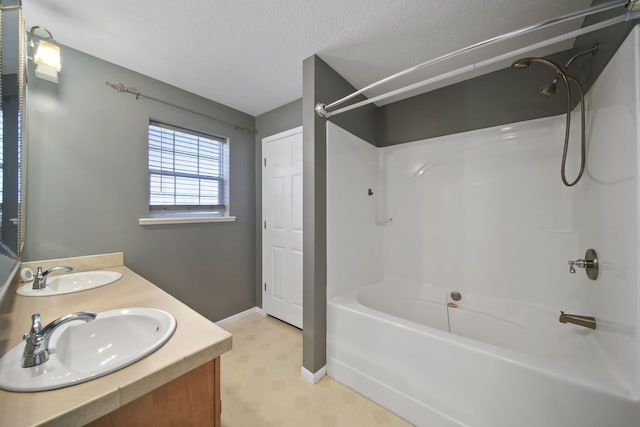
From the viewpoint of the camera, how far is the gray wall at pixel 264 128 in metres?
2.38

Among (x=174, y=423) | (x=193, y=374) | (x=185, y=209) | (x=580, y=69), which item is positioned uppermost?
(x=580, y=69)

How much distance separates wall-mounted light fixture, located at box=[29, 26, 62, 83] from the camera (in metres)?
1.31

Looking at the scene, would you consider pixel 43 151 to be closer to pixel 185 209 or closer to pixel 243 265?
pixel 185 209

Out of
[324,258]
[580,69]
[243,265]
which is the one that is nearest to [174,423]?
[324,258]

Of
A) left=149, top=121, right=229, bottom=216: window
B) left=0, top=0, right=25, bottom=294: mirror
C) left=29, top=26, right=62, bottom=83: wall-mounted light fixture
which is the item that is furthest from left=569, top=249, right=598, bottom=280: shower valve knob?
left=29, top=26, right=62, bottom=83: wall-mounted light fixture

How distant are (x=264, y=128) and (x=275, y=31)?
127cm

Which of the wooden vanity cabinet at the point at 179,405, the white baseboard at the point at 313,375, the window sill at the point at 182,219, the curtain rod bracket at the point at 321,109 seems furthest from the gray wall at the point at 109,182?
the wooden vanity cabinet at the point at 179,405

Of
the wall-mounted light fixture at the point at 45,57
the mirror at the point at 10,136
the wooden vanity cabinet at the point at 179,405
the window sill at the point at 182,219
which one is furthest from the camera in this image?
the window sill at the point at 182,219

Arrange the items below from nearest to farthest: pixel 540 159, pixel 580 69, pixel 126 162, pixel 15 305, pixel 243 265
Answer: pixel 15 305, pixel 580 69, pixel 540 159, pixel 126 162, pixel 243 265

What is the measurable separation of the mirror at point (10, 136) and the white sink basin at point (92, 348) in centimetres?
34

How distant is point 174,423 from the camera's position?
2.20ft

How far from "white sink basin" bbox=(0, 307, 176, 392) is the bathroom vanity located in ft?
0.06

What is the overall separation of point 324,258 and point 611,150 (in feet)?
5.32

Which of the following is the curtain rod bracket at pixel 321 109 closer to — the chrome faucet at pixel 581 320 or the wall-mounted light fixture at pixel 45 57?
the wall-mounted light fixture at pixel 45 57
